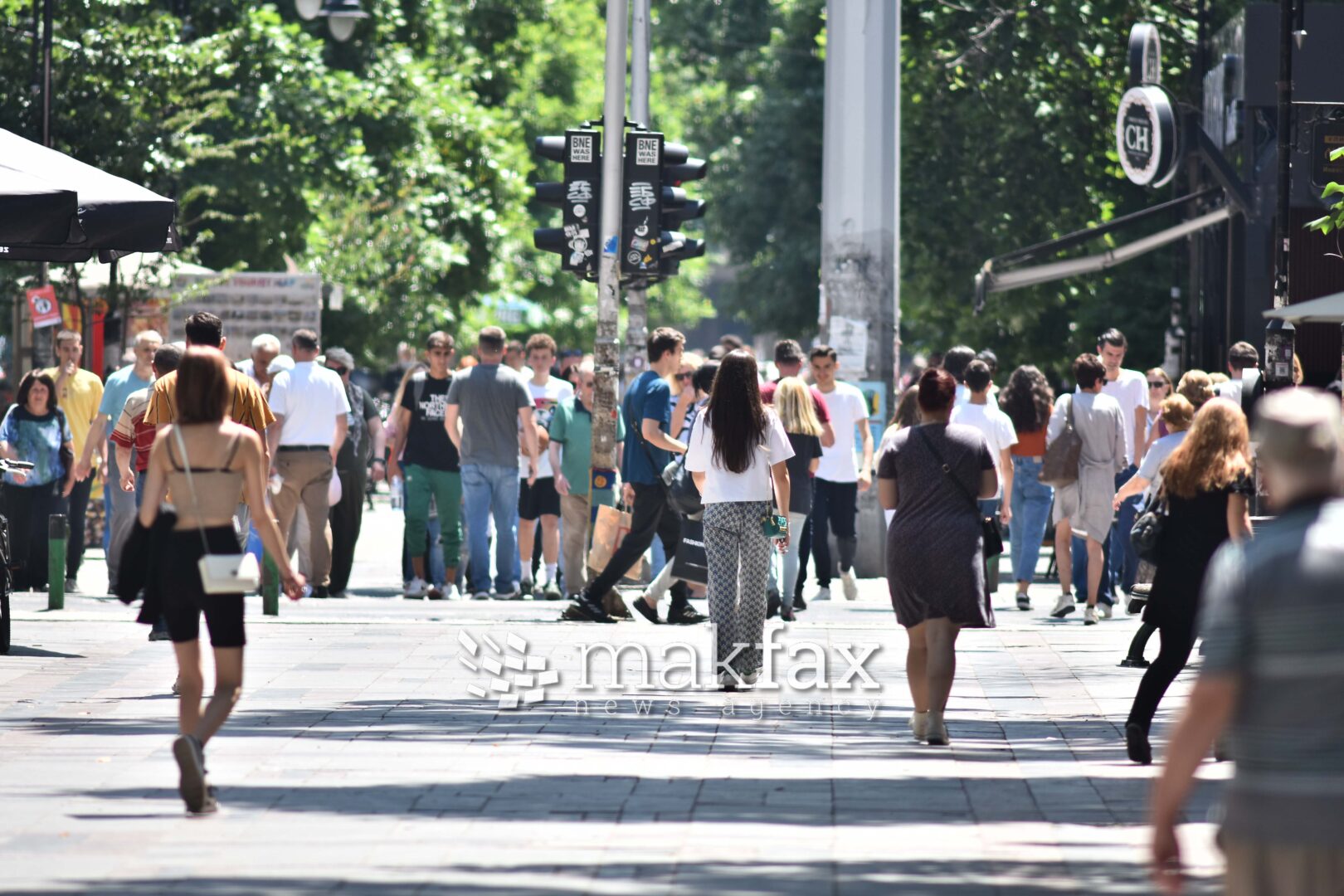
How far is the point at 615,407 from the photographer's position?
1520 centimetres

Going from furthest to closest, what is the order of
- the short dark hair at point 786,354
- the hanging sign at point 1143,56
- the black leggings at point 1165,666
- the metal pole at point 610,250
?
1. the hanging sign at point 1143,56
2. the metal pole at point 610,250
3. the short dark hair at point 786,354
4. the black leggings at point 1165,666

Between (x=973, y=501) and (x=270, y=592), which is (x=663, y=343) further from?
(x=973, y=501)

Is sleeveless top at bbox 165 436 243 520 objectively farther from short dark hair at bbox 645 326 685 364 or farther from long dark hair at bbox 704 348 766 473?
short dark hair at bbox 645 326 685 364

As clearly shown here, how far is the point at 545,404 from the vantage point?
17.3m

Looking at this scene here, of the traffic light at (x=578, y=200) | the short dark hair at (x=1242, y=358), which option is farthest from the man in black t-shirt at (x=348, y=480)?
the short dark hair at (x=1242, y=358)

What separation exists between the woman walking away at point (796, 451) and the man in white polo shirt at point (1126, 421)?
2.70 metres

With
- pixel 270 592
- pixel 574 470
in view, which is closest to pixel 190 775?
pixel 270 592

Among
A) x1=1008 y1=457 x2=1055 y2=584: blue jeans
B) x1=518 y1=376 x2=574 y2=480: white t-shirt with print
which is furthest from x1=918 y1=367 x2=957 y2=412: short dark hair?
x1=518 y1=376 x2=574 y2=480: white t-shirt with print

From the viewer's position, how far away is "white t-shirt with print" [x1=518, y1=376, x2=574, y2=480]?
16.5 metres

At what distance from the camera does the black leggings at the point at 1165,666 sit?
8852mm

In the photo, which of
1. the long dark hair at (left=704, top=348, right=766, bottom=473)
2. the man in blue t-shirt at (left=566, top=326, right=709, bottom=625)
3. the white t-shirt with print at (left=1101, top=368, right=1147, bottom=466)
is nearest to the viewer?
the long dark hair at (left=704, top=348, right=766, bottom=473)

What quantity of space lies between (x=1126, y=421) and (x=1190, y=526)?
7.70m

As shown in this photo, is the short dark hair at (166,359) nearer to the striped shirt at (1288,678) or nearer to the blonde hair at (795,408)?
the blonde hair at (795,408)

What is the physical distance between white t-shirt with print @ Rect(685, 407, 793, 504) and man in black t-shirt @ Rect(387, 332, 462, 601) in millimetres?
5146
